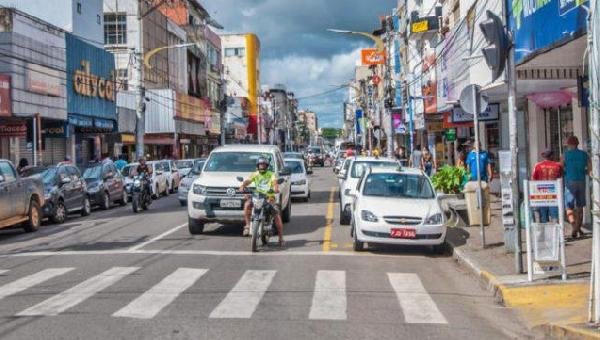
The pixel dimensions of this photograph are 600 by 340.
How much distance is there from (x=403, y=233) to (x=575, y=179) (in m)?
3.26

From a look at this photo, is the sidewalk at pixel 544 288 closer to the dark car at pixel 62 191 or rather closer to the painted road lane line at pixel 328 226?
the painted road lane line at pixel 328 226

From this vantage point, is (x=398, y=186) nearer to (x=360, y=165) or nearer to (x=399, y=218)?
(x=399, y=218)

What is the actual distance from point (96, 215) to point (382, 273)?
13.9 metres

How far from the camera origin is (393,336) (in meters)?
7.43

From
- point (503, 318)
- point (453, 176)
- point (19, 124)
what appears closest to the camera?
point (503, 318)

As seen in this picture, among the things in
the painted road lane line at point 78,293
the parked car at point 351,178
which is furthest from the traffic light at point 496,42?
the parked car at point 351,178

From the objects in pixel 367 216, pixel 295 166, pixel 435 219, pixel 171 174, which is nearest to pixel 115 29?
pixel 171 174

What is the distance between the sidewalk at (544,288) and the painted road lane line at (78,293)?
519cm

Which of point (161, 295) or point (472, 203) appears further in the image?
point (472, 203)

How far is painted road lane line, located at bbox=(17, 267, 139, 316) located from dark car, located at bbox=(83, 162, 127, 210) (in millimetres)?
13958

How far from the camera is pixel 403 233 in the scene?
1328 cm

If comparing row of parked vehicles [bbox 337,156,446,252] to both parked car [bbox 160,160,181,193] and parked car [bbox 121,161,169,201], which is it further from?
parked car [bbox 160,160,181,193]

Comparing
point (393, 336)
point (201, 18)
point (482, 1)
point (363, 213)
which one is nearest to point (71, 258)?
point (363, 213)

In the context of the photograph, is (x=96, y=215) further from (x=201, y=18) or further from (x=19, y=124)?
(x=201, y=18)
